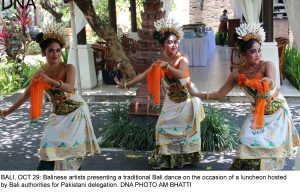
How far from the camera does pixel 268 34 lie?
9273 millimetres

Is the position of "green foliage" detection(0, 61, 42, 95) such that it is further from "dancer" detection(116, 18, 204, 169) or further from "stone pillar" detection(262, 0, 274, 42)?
"dancer" detection(116, 18, 204, 169)

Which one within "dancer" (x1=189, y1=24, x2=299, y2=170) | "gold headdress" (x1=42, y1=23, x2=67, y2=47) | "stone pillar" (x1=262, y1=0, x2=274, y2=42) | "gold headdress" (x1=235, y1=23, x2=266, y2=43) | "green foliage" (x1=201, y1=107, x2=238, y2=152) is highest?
"stone pillar" (x1=262, y1=0, x2=274, y2=42)

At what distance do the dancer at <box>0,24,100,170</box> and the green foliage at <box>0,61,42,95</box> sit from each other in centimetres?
628

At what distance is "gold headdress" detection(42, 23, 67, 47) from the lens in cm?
447

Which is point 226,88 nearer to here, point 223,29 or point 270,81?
point 270,81

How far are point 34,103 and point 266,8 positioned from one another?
607cm

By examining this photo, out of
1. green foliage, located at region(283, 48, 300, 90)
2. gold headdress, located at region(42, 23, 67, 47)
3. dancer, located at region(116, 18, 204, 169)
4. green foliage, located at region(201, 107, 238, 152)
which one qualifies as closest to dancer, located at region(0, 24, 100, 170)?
gold headdress, located at region(42, 23, 67, 47)

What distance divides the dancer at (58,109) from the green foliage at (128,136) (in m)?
1.72

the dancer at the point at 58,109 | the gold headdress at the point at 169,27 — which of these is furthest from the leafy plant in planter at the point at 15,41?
the dancer at the point at 58,109

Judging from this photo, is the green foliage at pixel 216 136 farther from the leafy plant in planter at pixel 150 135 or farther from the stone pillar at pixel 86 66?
the stone pillar at pixel 86 66

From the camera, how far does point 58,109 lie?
4484 mm

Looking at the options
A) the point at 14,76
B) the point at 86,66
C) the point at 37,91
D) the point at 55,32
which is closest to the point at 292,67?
the point at 86,66
